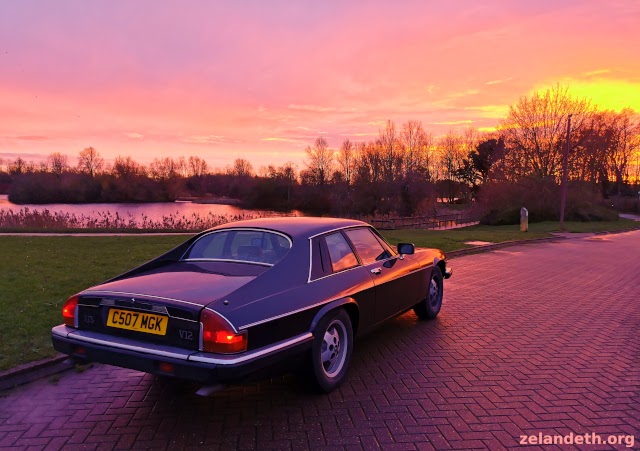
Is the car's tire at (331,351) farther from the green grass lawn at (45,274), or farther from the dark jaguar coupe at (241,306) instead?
the green grass lawn at (45,274)

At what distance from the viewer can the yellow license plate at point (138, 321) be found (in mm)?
3133

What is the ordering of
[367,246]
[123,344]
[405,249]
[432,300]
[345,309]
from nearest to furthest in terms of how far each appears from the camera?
[123,344] → [345,309] → [367,246] → [405,249] → [432,300]

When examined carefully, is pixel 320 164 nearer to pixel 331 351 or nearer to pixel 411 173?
pixel 411 173

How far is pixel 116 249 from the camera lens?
1220 centimetres

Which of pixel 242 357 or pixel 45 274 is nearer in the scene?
pixel 242 357

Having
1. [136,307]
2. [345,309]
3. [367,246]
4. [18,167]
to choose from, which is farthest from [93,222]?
[18,167]

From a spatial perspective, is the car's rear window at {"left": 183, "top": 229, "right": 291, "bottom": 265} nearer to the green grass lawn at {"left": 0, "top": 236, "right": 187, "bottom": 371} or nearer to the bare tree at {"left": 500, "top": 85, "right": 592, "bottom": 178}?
the green grass lawn at {"left": 0, "top": 236, "right": 187, "bottom": 371}

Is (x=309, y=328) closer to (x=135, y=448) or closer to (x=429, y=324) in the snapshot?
(x=135, y=448)

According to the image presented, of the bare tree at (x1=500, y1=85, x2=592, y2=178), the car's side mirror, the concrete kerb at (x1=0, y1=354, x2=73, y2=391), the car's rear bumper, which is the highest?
the bare tree at (x1=500, y1=85, x2=592, y2=178)

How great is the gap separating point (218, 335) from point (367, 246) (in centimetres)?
238

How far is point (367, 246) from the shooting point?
4.93 metres

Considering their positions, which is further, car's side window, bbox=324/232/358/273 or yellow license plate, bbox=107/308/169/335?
car's side window, bbox=324/232/358/273

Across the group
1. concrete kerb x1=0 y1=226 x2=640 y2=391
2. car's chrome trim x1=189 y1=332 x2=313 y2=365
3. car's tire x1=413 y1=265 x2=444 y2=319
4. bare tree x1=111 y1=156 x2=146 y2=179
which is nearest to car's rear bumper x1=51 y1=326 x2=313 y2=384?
car's chrome trim x1=189 y1=332 x2=313 y2=365

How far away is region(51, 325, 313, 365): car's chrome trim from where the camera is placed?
294cm
